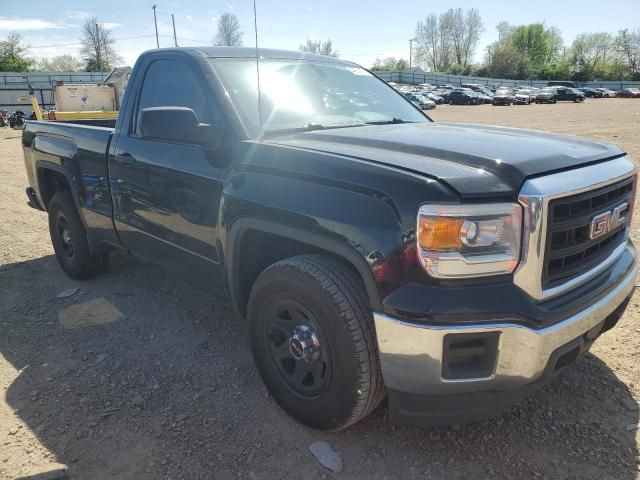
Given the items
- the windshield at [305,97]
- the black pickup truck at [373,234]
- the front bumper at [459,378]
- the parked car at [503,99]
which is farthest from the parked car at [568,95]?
the front bumper at [459,378]

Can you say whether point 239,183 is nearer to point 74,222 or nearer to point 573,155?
point 573,155

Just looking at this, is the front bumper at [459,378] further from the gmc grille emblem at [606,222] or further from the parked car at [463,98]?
the parked car at [463,98]

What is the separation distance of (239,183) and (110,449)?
1.43m

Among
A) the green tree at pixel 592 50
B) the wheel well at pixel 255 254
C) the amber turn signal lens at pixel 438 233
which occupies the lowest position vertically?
the wheel well at pixel 255 254

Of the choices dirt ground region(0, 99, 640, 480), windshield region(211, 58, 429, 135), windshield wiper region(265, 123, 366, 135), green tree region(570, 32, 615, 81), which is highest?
green tree region(570, 32, 615, 81)

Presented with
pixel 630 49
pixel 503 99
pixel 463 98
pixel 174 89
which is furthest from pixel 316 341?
pixel 630 49

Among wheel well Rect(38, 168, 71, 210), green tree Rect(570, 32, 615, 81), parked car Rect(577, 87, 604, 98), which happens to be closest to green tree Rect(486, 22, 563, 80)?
green tree Rect(570, 32, 615, 81)

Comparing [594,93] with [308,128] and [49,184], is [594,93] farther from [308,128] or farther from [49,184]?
[308,128]

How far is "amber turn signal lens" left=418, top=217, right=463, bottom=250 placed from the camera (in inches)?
75.9

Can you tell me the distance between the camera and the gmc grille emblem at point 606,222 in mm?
2254

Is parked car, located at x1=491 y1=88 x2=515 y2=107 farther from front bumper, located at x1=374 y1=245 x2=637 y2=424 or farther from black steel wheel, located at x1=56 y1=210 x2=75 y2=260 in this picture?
front bumper, located at x1=374 y1=245 x2=637 y2=424

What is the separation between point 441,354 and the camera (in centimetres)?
A: 195

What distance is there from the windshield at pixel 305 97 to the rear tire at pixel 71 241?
7.20 feet

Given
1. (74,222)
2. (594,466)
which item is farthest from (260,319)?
(74,222)
